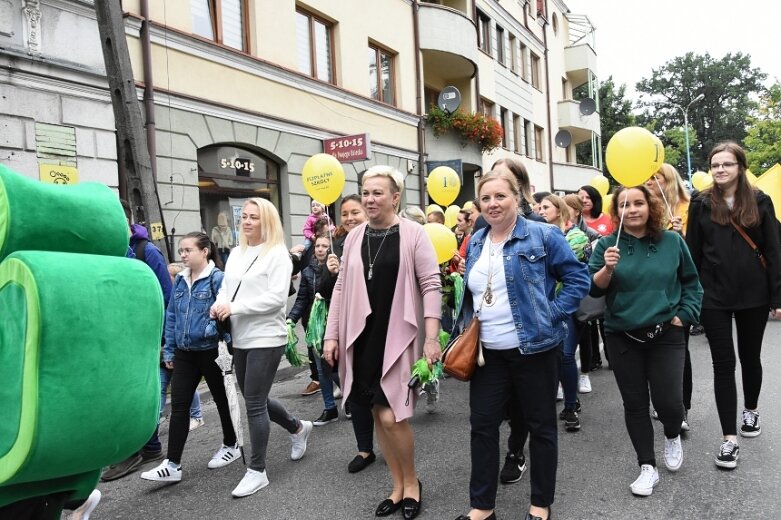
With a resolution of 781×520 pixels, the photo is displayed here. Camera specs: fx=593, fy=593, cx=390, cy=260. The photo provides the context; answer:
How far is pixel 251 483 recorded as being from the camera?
3668 mm

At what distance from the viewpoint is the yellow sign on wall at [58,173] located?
7.46m

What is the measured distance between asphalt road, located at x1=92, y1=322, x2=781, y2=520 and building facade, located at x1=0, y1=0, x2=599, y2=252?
512cm

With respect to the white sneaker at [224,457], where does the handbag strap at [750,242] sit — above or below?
above

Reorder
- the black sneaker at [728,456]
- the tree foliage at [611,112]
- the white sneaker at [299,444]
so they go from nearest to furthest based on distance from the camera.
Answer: the black sneaker at [728,456] < the white sneaker at [299,444] < the tree foliage at [611,112]

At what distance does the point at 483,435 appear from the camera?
2.94 metres

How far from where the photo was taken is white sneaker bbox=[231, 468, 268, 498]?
11.9ft

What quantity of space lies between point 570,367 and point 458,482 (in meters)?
1.34

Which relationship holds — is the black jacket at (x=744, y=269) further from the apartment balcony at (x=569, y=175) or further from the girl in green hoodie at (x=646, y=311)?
the apartment balcony at (x=569, y=175)

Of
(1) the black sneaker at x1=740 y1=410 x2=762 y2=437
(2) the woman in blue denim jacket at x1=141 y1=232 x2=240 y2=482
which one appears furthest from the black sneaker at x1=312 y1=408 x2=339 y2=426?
(1) the black sneaker at x1=740 y1=410 x2=762 y2=437

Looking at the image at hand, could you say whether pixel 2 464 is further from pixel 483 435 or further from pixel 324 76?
pixel 324 76

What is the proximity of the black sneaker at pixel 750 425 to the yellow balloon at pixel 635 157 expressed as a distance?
183cm

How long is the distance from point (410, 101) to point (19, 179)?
14.9m

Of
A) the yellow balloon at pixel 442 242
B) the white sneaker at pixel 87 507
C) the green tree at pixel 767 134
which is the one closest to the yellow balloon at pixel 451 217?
the yellow balloon at pixel 442 242

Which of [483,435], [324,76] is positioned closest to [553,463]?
[483,435]
